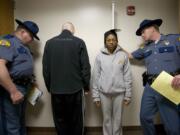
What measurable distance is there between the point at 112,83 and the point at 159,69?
1.93 feet

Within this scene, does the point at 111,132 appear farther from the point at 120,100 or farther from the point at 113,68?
the point at 113,68

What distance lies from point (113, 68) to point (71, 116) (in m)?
0.78

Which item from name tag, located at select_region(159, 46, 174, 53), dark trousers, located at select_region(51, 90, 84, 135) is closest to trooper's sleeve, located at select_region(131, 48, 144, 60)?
name tag, located at select_region(159, 46, 174, 53)

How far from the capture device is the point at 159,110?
2.60 m

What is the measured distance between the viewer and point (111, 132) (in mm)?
2951

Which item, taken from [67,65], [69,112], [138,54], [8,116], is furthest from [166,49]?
[8,116]

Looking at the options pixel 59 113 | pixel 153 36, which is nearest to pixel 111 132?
pixel 59 113

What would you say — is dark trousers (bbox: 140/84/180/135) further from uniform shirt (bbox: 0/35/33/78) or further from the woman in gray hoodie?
uniform shirt (bbox: 0/35/33/78)

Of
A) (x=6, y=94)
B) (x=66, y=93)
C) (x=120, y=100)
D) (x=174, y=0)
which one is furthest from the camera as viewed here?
(x=174, y=0)

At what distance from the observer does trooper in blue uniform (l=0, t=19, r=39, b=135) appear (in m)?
2.31

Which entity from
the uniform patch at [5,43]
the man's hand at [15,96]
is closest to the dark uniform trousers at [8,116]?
the man's hand at [15,96]

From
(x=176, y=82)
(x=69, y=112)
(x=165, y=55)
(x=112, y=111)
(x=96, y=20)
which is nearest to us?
(x=176, y=82)

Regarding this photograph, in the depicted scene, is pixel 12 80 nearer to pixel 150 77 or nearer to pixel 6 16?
pixel 6 16

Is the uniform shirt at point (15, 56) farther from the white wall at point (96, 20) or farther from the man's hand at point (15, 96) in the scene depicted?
the white wall at point (96, 20)
